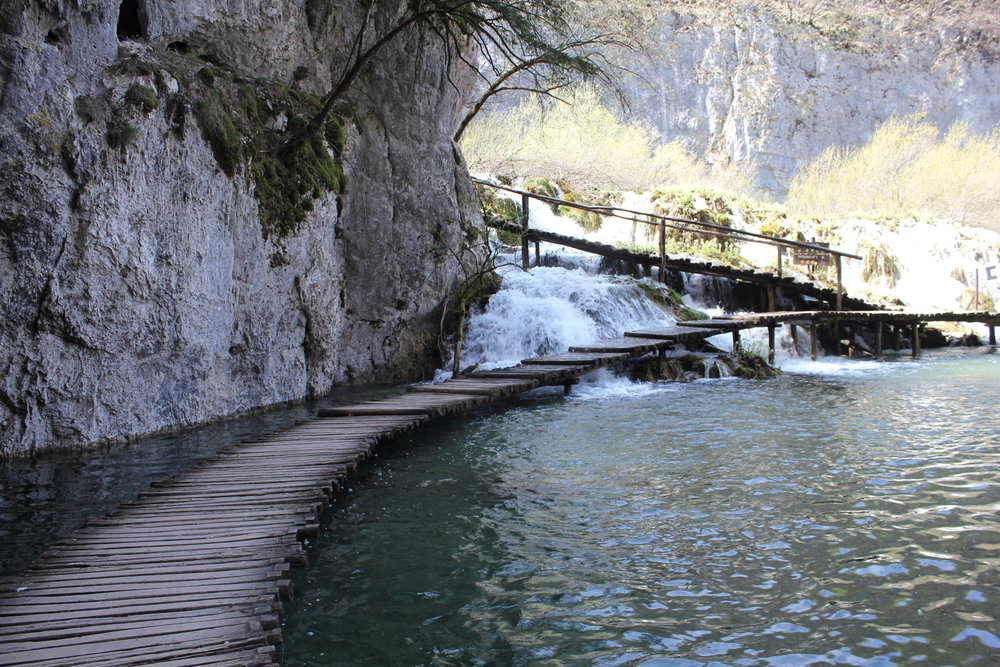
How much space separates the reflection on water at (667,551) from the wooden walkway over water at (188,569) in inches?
12.3

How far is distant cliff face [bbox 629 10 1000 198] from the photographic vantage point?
54562 millimetres

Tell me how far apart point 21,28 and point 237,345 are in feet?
12.4

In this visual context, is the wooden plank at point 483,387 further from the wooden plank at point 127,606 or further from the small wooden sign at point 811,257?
the small wooden sign at point 811,257

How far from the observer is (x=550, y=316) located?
14.3m

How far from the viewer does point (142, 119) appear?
24.2ft

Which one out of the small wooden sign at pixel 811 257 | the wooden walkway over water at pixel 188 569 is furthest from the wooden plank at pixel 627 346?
the small wooden sign at pixel 811 257

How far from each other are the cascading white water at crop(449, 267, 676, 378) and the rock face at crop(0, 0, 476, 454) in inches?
82.1

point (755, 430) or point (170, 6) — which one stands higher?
point (170, 6)

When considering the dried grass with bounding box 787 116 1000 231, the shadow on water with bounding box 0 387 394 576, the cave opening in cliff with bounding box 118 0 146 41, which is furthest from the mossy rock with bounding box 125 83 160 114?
the dried grass with bounding box 787 116 1000 231

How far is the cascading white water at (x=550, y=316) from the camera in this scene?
13.8 m

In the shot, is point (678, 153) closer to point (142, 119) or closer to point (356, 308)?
point (356, 308)

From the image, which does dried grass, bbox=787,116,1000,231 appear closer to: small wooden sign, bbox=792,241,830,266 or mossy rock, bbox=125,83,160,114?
small wooden sign, bbox=792,241,830,266

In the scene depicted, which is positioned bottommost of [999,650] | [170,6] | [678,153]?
[999,650]

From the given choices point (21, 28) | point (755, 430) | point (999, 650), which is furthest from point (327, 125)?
point (999, 650)
